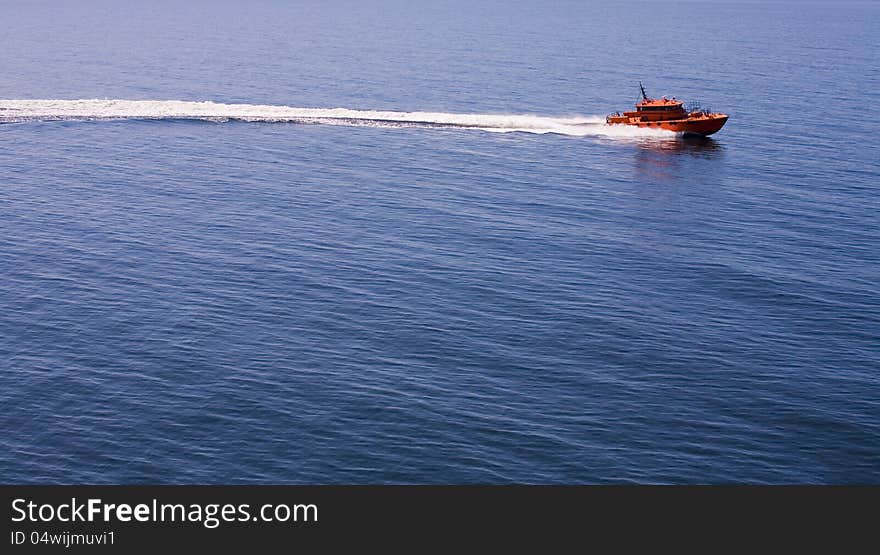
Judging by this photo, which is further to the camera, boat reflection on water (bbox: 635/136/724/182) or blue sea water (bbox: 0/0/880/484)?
boat reflection on water (bbox: 635/136/724/182)

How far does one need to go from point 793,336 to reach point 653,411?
24.0m

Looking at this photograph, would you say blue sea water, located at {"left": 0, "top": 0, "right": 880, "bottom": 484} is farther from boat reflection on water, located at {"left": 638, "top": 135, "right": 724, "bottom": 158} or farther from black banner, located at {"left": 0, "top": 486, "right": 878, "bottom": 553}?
boat reflection on water, located at {"left": 638, "top": 135, "right": 724, "bottom": 158}

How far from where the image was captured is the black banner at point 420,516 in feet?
227

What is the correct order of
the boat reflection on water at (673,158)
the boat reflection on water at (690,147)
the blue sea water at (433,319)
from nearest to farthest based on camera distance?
1. the blue sea water at (433,319)
2. the boat reflection on water at (673,158)
3. the boat reflection on water at (690,147)

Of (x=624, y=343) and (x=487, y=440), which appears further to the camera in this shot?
(x=624, y=343)

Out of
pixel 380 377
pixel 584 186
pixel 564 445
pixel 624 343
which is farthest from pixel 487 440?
pixel 584 186

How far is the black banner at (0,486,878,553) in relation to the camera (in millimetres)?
69188

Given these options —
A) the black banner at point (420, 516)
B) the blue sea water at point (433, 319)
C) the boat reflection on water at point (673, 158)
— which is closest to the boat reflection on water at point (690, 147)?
the boat reflection on water at point (673, 158)

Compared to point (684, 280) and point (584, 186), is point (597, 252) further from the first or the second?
point (584, 186)

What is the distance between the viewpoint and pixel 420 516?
73.5 m

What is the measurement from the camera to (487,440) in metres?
83.4

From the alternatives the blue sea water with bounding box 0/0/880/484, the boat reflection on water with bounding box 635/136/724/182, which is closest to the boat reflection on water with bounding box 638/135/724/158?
the boat reflection on water with bounding box 635/136/724/182

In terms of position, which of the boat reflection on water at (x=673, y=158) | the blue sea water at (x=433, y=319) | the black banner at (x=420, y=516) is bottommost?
the black banner at (x=420, y=516)

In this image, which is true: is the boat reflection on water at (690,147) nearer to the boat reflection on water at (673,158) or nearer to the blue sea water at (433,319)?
the boat reflection on water at (673,158)
